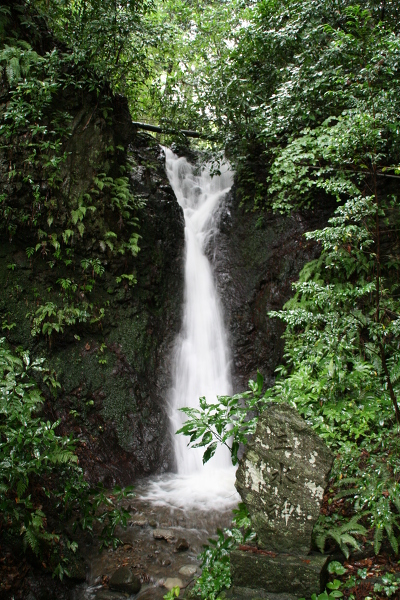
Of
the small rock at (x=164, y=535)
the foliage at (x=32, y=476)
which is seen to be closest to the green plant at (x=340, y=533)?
the foliage at (x=32, y=476)

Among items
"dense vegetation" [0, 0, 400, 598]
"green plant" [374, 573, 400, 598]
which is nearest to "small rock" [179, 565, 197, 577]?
"dense vegetation" [0, 0, 400, 598]

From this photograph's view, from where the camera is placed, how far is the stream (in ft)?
13.4

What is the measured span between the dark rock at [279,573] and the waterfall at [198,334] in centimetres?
355

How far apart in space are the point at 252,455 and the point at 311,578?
0.87m

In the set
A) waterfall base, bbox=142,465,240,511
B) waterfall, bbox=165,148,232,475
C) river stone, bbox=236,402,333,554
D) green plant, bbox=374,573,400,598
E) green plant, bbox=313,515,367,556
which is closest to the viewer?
green plant, bbox=374,573,400,598

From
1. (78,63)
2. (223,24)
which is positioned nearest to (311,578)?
(78,63)

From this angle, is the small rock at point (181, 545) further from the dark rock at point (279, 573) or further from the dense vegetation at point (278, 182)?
the dark rock at point (279, 573)

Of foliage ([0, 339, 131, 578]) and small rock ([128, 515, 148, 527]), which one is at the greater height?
foliage ([0, 339, 131, 578])

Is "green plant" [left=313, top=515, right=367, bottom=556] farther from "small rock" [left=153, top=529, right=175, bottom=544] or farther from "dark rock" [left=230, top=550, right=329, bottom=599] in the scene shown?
"small rock" [left=153, top=529, right=175, bottom=544]

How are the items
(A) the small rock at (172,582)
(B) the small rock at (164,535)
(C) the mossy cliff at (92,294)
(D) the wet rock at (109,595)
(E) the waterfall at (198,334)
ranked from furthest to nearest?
1. (E) the waterfall at (198,334)
2. (C) the mossy cliff at (92,294)
3. (B) the small rock at (164,535)
4. (A) the small rock at (172,582)
5. (D) the wet rock at (109,595)

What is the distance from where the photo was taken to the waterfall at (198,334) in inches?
280

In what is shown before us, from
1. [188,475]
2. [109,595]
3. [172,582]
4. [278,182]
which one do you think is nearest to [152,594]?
[172,582]

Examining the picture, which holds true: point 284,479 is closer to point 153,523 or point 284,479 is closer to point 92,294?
point 153,523

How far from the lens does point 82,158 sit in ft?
23.6
